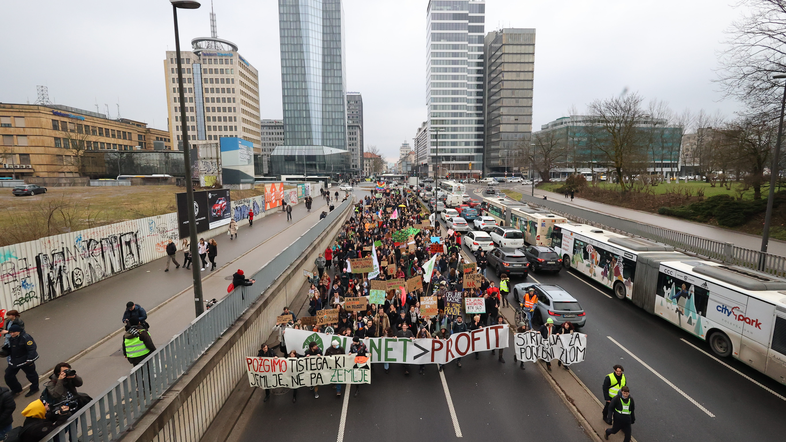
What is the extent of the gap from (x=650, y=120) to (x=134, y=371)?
6254 centimetres

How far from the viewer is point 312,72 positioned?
137500 millimetres

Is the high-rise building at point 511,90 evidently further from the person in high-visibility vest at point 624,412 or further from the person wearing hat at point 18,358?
the person wearing hat at point 18,358

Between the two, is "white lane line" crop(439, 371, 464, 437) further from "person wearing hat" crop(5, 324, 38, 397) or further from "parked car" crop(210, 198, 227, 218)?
"parked car" crop(210, 198, 227, 218)

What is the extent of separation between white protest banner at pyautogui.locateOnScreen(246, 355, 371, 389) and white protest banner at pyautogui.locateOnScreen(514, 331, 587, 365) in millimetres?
4433

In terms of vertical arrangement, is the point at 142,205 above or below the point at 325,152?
below

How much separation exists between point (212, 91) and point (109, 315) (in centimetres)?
13000

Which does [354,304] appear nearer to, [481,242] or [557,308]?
[557,308]

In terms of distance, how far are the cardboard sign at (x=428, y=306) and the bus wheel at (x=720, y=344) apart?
845 cm

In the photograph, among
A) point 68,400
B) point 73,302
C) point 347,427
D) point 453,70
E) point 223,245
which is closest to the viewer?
point 68,400

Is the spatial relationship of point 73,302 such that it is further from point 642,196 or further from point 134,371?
point 642,196

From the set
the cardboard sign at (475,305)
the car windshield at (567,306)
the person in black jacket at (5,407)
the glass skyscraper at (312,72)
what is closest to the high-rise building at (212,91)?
the glass skyscraper at (312,72)

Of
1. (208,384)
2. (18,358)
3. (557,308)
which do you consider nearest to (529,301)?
(557,308)

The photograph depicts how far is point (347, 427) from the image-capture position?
793 centimetres

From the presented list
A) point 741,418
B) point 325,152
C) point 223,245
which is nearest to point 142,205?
point 223,245
